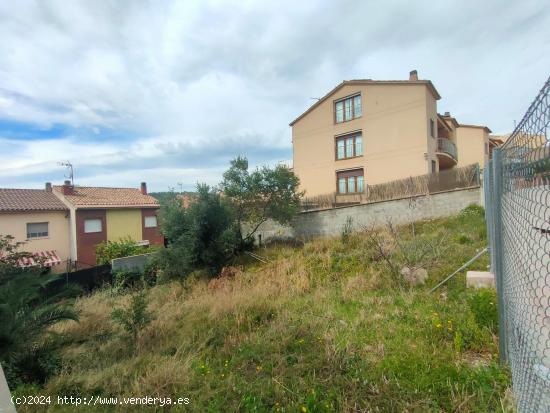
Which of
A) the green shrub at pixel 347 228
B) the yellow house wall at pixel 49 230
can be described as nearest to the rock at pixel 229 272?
the green shrub at pixel 347 228

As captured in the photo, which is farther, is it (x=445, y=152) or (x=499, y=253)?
(x=445, y=152)

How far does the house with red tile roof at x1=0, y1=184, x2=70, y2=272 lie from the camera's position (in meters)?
17.9

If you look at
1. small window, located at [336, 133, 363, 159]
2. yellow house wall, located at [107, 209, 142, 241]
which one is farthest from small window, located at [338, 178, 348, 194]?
yellow house wall, located at [107, 209, 142, 241]

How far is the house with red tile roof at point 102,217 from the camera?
1994 centimetres

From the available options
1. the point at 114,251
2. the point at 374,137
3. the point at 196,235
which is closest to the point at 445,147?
the point at 374,137

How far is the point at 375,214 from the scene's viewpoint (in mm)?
13594

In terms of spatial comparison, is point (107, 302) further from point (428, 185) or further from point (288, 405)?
point (428, 185)

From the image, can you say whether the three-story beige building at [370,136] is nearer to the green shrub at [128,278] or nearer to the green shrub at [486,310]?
the green shrub at [128,278]

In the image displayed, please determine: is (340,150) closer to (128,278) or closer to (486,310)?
(128,278)

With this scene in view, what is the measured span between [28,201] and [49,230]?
2292 millimetres

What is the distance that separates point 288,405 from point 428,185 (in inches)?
532

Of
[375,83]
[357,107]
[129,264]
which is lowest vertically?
[129,264]

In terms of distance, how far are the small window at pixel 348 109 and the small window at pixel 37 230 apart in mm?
21340

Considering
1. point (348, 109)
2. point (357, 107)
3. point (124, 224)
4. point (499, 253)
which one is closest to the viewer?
point (499, 253)
